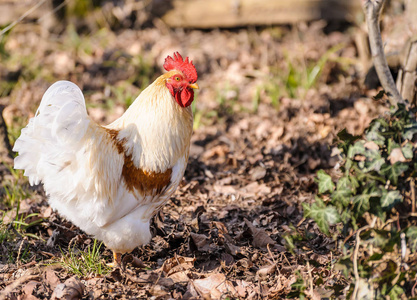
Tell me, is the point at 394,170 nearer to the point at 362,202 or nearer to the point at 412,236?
the point at 362,202

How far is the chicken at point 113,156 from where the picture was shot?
329 centimetres

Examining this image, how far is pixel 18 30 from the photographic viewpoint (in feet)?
27.9

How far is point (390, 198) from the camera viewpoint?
101 inches

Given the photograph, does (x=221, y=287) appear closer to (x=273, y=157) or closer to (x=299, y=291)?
(x=299, y=291)

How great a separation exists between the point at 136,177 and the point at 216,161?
6.60ft

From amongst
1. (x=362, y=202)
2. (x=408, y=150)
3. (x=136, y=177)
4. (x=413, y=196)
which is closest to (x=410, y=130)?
(x=408, y=150)

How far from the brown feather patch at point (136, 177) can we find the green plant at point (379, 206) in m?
1.27

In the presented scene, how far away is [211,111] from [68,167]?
3.31m

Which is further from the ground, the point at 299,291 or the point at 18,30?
the point at 18,30

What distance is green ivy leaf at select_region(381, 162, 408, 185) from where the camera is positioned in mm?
2562


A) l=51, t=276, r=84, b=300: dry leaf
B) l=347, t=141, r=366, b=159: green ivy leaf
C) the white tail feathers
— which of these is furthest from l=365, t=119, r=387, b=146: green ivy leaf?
l=51, t=276, r=84, b=300: dry leaf

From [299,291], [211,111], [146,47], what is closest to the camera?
[299,291]

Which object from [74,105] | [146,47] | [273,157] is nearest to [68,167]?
[74,105]

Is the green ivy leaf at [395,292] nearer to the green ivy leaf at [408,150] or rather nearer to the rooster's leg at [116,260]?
the green ivy leaf at [408,150]
